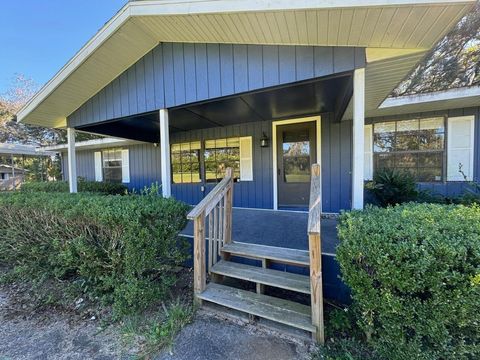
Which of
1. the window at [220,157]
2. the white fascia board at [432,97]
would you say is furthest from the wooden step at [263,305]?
the white fascia board at [432,97]

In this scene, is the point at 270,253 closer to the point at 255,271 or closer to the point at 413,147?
the point at 255,271

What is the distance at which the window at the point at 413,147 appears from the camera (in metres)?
4.53

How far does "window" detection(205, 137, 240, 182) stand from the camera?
5.79 m

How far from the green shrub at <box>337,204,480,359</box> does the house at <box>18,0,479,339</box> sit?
17.4 inches

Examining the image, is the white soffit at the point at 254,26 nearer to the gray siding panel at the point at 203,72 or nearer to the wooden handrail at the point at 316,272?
the gray siding panel at the point at 203,72

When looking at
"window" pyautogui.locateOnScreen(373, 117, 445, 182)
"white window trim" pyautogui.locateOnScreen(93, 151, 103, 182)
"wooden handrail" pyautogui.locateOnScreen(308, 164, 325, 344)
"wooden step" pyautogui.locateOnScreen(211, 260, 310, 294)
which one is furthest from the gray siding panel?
"white window trim" pyautogui.locateOnScreen(93, 151, 103, 182)

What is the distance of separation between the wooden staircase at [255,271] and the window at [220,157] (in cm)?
288

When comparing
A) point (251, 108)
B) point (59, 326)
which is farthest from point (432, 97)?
point (59, 326)

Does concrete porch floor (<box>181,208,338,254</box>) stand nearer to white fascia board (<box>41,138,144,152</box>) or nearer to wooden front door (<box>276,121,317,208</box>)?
wooden front door (<box>276,121,317,208</box>)

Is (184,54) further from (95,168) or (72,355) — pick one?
(95,168)

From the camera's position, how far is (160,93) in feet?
11.9

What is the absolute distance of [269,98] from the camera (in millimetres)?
3664

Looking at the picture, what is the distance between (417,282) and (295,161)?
12.6 feet

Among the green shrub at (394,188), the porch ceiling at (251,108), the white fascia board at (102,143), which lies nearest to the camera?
the porch ceiling at (251,108)
